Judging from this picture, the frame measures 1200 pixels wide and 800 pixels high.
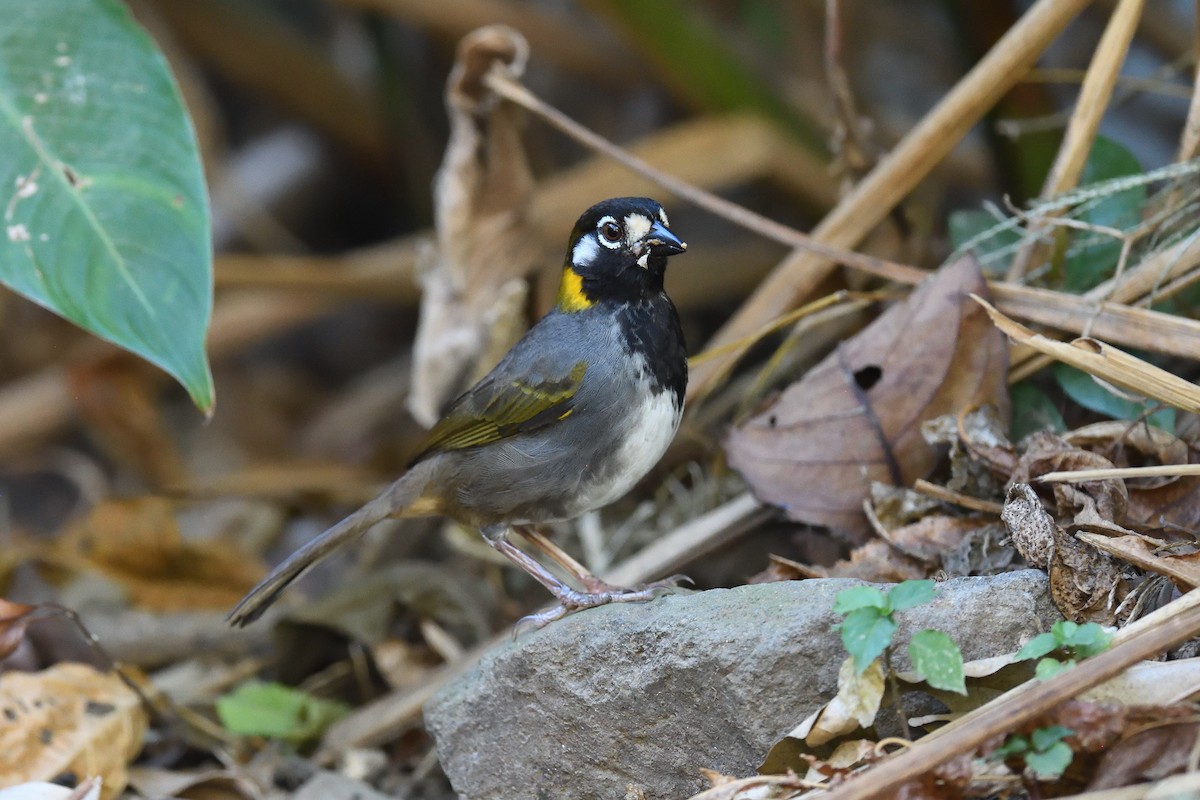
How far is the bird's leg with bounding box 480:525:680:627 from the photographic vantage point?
2949 millimetres

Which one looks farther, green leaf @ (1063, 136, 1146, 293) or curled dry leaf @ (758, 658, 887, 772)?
green leaf @ (1063, 136, 1146, 293)

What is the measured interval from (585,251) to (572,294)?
12 cm

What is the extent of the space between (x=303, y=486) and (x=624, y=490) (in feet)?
7.79

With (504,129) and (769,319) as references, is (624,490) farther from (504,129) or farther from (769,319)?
(504,129)

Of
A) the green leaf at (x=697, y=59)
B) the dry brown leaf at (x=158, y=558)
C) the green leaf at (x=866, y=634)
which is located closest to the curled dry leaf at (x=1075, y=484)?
the green leaf at (x=866, y=634)

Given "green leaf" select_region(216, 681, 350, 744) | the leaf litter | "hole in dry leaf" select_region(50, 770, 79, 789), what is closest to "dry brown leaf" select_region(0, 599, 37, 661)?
the leaf litter

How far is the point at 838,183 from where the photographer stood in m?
5.03

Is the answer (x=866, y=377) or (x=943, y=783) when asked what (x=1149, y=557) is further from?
(x=866, y=377)

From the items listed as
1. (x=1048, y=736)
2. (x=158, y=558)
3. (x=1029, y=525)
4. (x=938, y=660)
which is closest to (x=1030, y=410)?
(x=1029, y=525)

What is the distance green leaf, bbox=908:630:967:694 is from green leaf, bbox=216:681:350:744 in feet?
6.21

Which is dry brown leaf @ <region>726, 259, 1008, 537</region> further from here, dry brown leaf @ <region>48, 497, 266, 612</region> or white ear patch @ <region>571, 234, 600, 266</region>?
dry brown leaf @ <region>48, 497, 266, 612</region>

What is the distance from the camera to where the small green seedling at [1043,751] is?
1.97 meters

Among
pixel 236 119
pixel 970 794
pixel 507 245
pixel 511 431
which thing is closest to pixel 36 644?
pixel 511 431

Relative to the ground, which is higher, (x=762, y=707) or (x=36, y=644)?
(x=762, y=707)
